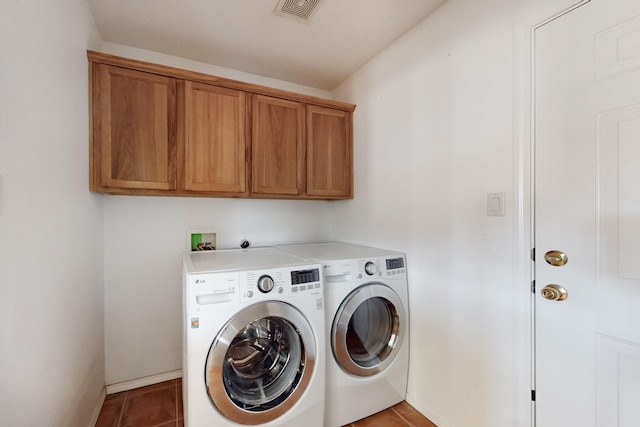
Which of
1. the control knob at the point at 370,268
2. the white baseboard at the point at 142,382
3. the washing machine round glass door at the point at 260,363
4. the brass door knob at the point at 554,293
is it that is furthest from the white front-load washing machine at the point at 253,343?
the brass door knob at the point at 554,293

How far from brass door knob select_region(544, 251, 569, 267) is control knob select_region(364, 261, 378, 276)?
84cm

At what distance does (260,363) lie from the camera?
1.54 meters

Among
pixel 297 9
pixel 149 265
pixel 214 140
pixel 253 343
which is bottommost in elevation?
pixel 253 343

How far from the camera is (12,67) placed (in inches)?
32.2

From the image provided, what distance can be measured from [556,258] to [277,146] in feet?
5.80

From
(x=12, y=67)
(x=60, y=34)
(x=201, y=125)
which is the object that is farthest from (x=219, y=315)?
(x=60, y=34)

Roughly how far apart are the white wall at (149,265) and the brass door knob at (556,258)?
2.03m

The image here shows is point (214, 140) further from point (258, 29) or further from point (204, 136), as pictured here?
point (258, 29)

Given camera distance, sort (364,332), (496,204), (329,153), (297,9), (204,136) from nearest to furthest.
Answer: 1. (496,204)
2. (297,9)
3. (364,332)
4. (204,136)
5. (329,153)

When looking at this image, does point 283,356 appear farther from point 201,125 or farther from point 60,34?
point 60,34

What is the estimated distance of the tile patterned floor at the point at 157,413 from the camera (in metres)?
1.64

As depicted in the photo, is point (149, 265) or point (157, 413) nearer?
point (157, 413)

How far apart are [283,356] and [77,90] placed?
1.76 meters

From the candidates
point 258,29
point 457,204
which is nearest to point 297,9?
point 258,29
